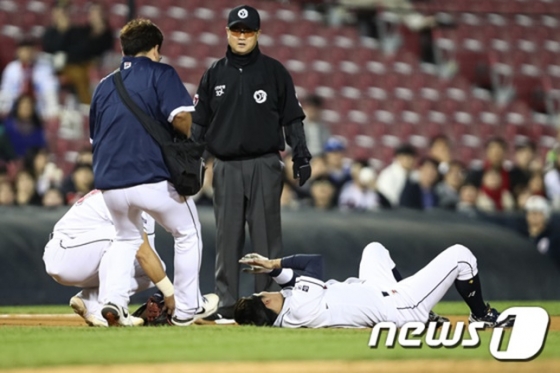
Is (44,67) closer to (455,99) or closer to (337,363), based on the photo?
(455,99)

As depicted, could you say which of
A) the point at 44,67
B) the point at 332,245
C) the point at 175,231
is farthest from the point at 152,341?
the point at 44,67

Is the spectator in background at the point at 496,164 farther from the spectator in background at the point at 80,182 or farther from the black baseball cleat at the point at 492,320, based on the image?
the black baseball cleat at the point at 492,320

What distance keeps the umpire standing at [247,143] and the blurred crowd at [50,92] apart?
15.0 ft

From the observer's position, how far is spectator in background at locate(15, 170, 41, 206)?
13453mm

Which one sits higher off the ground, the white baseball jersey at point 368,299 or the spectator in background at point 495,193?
the white baseball jersey at point 368,299

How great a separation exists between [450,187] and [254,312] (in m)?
7.40

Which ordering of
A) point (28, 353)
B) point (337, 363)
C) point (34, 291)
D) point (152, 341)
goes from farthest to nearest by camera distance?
point (34, 291) < point (152, 341) < point (28, 353) < point (337, 363)

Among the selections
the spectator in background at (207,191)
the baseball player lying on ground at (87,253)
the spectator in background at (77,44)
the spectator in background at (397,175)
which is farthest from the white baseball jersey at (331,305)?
the spectator in background at (77,44)

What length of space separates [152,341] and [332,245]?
5.82m

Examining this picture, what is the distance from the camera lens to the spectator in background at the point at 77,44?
16391 millimetres

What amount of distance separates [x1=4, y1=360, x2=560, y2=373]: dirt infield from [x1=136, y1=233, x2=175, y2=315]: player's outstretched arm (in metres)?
2.34

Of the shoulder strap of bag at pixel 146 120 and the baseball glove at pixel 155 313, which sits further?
the baseball glove at pixel 155 313

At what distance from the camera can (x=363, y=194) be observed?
14.7 meters

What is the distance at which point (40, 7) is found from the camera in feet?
59.1
